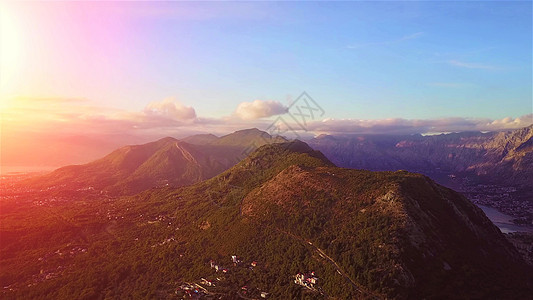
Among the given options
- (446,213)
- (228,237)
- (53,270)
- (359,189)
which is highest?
(359,189)

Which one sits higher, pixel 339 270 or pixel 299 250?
pixel 299 250

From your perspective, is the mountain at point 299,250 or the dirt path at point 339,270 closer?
the dirt path at point 339,270

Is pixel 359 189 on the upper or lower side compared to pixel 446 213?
upper

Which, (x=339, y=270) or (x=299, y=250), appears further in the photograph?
(x=299, y=250)

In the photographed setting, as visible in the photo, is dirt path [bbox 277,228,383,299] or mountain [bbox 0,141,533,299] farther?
mountain [bbox 0,141,533,299]

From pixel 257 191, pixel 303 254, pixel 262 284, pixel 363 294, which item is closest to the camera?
pixel 363 294

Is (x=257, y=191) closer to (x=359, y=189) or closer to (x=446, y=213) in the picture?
(x=359, y=189)

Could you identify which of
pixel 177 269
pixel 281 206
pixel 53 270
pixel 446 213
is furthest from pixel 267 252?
pixel 53 270

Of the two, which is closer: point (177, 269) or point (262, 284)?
point (262, 284)
